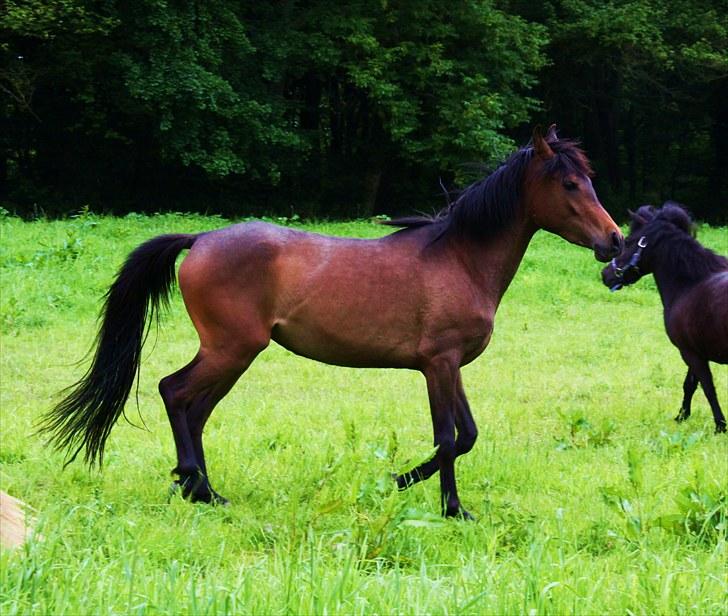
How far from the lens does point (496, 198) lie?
5.64 meters

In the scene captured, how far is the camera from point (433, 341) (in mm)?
5363

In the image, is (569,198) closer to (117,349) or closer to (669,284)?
(117,349)

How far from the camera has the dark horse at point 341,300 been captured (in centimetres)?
533

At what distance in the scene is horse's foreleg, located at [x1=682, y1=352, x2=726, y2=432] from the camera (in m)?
8.31

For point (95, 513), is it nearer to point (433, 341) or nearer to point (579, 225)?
point (433, 341)

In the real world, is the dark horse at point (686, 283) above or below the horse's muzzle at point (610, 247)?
below

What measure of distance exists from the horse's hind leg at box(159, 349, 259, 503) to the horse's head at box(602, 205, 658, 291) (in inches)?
208

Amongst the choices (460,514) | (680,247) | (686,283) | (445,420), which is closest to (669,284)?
(686,283)

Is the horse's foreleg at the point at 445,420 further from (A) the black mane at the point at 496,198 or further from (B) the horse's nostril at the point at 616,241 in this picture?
(B) the horse's nostril at the point at 616,241

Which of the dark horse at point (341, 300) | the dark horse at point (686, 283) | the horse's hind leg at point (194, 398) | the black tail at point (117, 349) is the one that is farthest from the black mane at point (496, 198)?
the dark horse at point (686, 283)

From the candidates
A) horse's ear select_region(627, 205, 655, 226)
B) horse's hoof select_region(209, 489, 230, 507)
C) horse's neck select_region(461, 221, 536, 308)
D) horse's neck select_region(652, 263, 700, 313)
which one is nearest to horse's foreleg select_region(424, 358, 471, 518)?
horse's neck select_region(461, 221, 536, 308)

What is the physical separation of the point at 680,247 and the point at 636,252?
1.79ft

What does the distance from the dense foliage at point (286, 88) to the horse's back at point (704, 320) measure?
18.2 m

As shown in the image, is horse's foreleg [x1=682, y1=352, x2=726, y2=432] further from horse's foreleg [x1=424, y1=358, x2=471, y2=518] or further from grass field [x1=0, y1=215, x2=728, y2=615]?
horse's foreleg [x1=424, y1=358, x2=471, y2=518]
